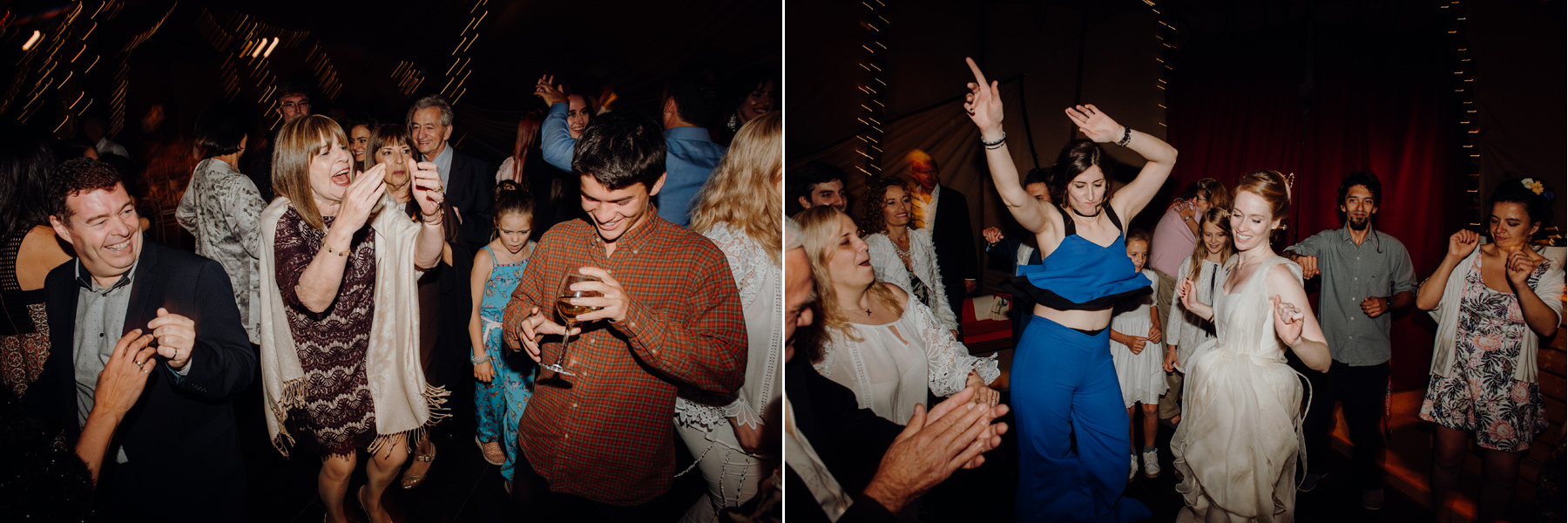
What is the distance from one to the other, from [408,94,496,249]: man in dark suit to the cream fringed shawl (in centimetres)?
15

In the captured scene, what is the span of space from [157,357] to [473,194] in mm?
1038

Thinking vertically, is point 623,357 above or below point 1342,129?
below

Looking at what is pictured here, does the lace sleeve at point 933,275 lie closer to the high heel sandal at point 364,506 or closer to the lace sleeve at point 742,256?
the lace sleeve at point 742,256

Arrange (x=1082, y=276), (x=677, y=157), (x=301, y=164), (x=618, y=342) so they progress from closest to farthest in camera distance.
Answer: (x=301, y=164)
(x=618, y=342)
(x=677, y=157)
(x=1082, y=276)

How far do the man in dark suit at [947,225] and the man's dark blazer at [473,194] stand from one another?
1394 mm

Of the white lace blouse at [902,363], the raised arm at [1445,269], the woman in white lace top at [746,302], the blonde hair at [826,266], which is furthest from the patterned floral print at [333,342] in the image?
the raised arm at [1445,269]

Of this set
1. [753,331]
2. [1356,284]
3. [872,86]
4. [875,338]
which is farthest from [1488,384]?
[753,331]

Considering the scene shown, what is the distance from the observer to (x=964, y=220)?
7.37ft

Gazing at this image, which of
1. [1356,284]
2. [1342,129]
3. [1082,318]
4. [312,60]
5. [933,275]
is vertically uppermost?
[1342,129]

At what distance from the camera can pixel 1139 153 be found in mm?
2176

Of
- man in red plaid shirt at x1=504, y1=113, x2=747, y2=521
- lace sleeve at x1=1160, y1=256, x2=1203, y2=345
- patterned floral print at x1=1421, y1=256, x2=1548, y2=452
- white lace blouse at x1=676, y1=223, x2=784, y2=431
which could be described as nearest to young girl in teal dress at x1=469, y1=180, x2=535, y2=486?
man in red plaid shirt at x1=504, y1=113, x2=747, y2=521

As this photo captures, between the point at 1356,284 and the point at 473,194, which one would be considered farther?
the point at 1356,284

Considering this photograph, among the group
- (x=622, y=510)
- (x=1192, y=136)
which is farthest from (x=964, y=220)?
(x=622, y=510)

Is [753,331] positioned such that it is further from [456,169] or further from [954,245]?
[456,169]
